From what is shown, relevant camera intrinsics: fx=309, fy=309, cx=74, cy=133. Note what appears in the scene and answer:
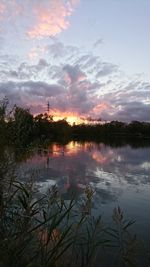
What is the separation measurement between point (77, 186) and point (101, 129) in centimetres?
13155

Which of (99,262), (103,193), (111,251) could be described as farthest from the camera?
(103,193)

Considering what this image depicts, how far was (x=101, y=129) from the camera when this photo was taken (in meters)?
146

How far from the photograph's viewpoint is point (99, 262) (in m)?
6.40

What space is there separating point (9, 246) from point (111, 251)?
13.8 feet

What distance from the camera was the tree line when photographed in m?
5.76

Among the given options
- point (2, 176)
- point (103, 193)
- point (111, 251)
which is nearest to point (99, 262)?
point (111, 251)

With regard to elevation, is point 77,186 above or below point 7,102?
below

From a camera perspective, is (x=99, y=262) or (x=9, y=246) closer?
(x=9, y=246)

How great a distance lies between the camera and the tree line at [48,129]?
18.9 feet

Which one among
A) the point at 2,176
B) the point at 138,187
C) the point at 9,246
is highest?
the point at 2,176

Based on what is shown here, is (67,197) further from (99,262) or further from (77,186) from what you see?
(99,262)

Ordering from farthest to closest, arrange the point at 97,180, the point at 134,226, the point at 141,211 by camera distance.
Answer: the point at 97,180 < the point at 141,211 < the point at 134,226

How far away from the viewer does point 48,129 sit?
80.2 metres

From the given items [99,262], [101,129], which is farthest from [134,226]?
[101,129]
